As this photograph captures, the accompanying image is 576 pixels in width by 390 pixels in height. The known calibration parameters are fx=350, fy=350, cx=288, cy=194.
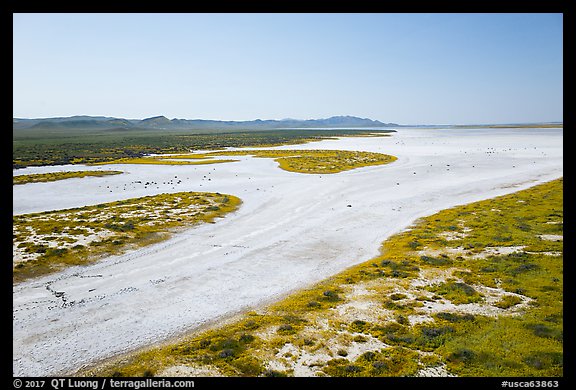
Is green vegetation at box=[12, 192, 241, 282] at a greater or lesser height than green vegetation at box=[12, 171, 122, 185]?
lesser

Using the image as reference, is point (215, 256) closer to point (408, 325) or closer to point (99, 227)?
point (99, 227)

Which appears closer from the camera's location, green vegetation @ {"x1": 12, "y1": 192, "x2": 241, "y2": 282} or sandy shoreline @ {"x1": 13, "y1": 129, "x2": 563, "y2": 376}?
sandy shoreline @ {"x1": 13, "y1": 129, "x2": 563, "y2": 376}

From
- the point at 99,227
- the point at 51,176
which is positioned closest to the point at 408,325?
the point at 99,227

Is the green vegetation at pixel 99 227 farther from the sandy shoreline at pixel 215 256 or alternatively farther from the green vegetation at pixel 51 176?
the green vegetation at pixel 51 176

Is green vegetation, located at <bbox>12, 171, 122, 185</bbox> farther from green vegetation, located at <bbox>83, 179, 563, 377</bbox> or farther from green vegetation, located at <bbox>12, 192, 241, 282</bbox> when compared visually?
green vegetation, located at <bbox>83, 179, 563, 377</bbox>

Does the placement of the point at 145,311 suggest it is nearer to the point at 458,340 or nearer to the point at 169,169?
the point at 458,340

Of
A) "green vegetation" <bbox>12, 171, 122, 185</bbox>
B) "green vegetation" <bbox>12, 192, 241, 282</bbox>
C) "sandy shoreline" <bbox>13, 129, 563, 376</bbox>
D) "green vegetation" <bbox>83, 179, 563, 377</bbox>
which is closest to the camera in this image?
"green vegetation" <bbox>83, 179, 563, 377</bbox>

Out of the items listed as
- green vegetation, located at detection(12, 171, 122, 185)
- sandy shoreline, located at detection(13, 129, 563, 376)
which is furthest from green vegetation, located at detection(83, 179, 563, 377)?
green vegetation, located at detection(12, 171, 122, 185)
